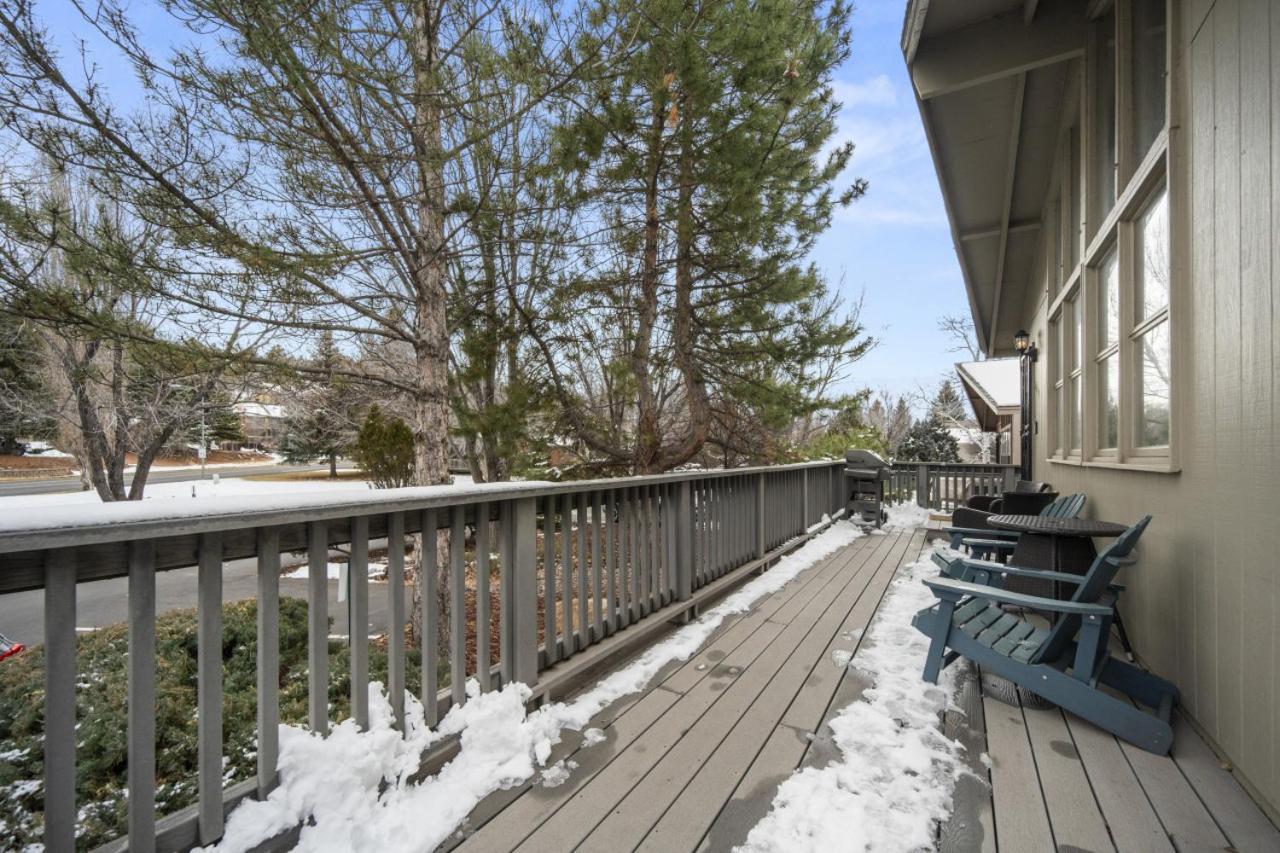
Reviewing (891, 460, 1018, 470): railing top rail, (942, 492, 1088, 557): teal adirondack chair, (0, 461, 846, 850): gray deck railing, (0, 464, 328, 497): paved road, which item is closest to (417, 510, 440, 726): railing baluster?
(0, 461, 846, 850): gray deck railing

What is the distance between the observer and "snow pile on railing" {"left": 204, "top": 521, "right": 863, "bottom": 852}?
144 centimetres

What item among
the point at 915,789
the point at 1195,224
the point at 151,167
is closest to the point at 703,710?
the point at 915,789

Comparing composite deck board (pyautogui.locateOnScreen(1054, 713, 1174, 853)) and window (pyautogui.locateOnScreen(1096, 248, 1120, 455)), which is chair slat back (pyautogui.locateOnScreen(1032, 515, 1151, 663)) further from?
window (pyautogui.locateOnScreen(1096, 248, 1120, 455))

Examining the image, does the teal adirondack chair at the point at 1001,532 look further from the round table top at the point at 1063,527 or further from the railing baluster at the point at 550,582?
the railing baluster at the point at 550,582

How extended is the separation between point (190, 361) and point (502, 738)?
3.86 m

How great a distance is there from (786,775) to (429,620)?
1256mm

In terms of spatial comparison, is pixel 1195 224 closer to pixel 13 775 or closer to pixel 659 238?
pixel 659 238

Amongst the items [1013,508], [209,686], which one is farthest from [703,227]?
[209,686]

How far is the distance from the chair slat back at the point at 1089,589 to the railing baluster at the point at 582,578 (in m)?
1.83

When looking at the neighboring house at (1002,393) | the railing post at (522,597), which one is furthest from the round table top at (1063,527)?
the neighboring house at (1002,393)

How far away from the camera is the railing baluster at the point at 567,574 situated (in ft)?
8.03

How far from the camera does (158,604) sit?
820cm

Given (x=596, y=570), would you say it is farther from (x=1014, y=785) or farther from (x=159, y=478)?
(x=159, y=478)

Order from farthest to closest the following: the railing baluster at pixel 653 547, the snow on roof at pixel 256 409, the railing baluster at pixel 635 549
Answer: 1. the snow on roof at pixel 256 409
2. the railing baluster at pixel 653 547
3. the railing baluster at pixel 635 549
